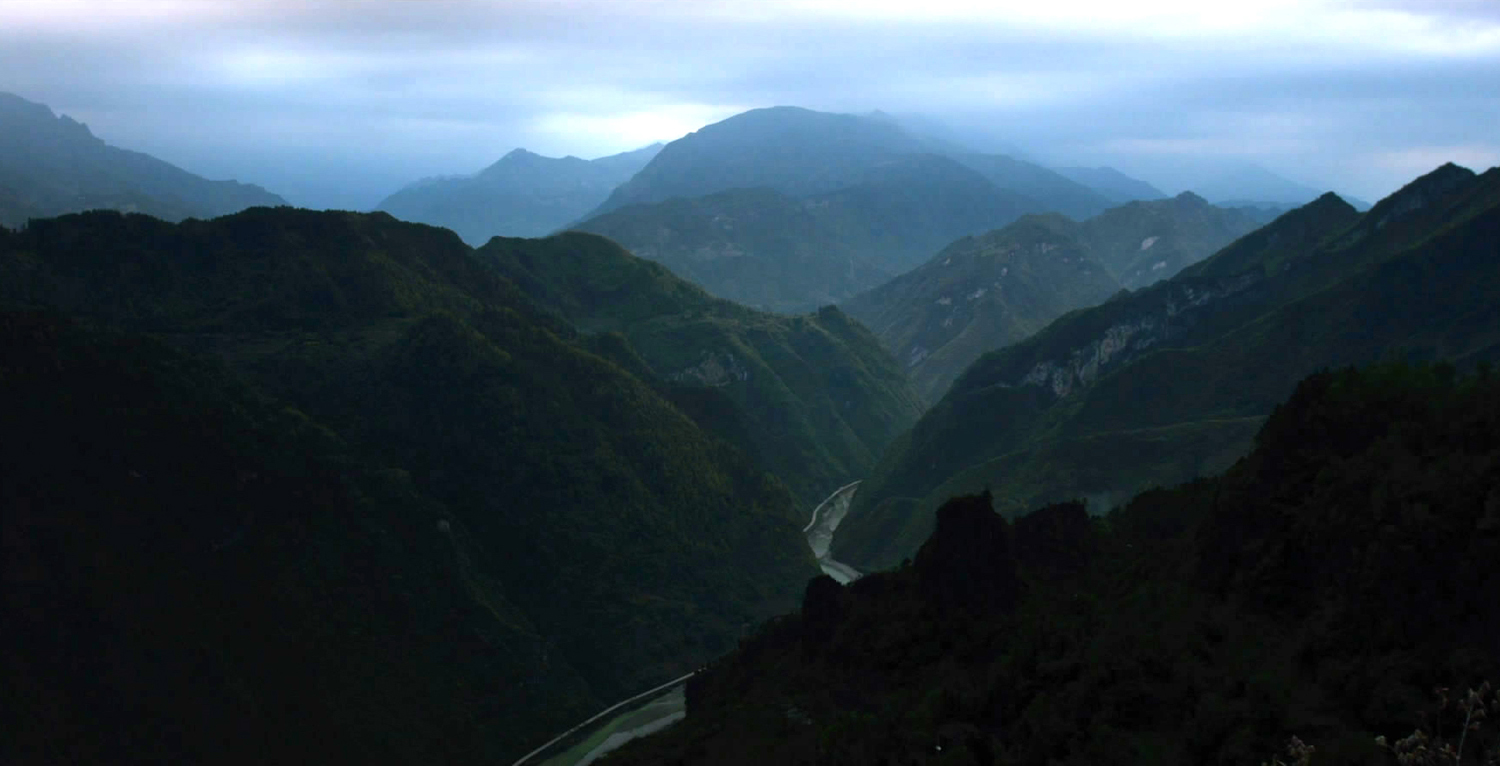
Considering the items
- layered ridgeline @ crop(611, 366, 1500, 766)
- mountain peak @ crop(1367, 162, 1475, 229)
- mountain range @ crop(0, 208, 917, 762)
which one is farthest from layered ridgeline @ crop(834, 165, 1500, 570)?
layered ridgeline @ crop(611, 366, 1500, 766)

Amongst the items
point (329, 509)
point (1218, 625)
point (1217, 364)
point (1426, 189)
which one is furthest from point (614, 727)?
point (1426, 189)

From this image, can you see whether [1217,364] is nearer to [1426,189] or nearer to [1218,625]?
[1426,189]

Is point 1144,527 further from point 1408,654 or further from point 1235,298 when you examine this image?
point 1235,298

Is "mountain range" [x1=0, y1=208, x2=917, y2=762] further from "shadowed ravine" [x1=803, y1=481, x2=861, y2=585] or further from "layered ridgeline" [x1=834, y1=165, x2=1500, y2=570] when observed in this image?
"layered ridgeline" [x1=834, y1=165, x2=1500, y2=570]

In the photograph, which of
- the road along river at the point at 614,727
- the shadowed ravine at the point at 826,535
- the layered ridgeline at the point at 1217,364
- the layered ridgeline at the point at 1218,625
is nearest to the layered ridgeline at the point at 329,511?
the road along river at the point at 614,727

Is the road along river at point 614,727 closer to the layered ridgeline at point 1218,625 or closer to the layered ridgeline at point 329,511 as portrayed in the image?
the layered ridgeline at point 329,511

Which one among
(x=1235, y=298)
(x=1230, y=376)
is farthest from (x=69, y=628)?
(x=1235, y=298)
